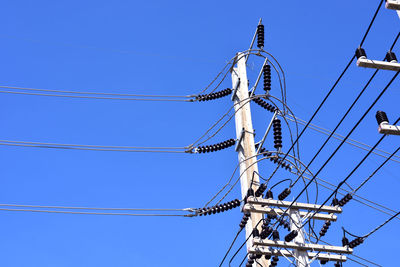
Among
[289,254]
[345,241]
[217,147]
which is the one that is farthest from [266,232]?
[217,147]

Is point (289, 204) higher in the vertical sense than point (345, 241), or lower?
higher

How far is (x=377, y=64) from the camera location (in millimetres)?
9023

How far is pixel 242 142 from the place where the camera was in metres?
14.0

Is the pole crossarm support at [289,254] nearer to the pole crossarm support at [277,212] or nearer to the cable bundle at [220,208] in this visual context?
the pole crossarm support at [277,212]

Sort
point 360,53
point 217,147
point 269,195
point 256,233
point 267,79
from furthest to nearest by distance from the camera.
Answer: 1. point 217,147
2. point 267,79
3. point 269,195
4. point 256,233
5. point 360,53

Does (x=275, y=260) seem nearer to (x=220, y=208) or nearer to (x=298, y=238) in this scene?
(x=298, y=238)

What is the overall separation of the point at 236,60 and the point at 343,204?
497 centimetres

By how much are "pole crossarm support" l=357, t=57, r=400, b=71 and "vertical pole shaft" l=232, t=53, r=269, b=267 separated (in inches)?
170

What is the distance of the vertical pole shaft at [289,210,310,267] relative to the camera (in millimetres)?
11344

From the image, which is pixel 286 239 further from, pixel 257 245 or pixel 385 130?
pixel 385 130

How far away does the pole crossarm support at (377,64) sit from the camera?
9008 millimetres

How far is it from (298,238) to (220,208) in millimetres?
2786

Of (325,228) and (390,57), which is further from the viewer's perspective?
(325,228)

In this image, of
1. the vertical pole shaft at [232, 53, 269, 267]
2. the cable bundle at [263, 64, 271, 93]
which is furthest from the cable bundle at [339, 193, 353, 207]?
the cable bundle at [263, 64, 271, 93]
